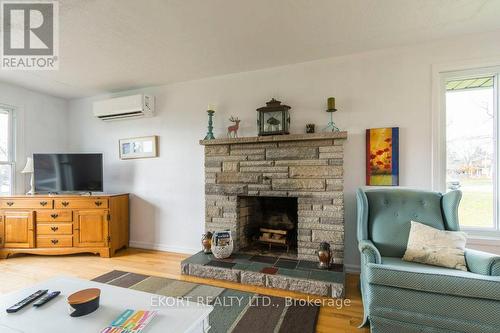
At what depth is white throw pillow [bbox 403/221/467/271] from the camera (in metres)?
1.70

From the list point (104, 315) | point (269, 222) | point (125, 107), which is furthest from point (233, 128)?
point (104, 315)

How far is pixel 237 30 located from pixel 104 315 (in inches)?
90.9

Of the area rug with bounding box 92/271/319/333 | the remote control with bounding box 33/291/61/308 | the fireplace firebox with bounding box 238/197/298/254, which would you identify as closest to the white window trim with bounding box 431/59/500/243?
the fireplace firebox with bounding box 238/197/298/254

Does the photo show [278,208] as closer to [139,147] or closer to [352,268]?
[352,268]

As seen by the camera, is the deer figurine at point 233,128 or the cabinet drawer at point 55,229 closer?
the deer figurine at point 233,128

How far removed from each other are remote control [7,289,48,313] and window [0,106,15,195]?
3.24 m

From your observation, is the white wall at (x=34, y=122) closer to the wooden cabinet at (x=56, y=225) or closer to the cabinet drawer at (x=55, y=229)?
the wooden cabinet at (x=56, y=225)

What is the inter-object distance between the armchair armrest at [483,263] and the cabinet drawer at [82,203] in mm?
3930

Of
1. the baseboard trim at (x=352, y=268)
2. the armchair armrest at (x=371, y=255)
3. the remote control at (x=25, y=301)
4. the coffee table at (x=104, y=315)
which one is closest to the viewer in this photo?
the coffee table at (x=104, y=315)

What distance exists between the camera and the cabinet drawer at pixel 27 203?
3.23 meters

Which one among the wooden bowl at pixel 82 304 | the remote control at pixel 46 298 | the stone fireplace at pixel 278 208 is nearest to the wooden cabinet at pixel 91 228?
the stone fireplace at pixel 278 208

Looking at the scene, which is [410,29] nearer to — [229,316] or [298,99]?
[298,99]

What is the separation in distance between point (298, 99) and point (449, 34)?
1.54 m

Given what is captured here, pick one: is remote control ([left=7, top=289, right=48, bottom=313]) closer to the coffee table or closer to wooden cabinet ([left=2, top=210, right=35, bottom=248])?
the coffee table
